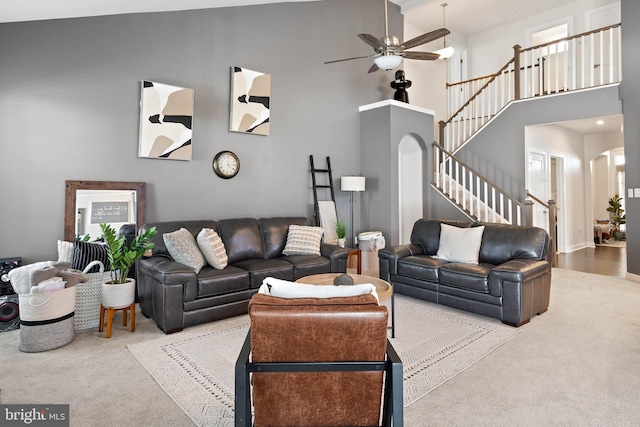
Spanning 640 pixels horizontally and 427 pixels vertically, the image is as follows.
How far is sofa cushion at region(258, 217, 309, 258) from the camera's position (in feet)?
14.7

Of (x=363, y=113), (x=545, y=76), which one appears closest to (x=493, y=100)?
(x=545, y=76)

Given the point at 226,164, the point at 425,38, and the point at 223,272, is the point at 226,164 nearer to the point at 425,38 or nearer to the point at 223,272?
the point at 223,272

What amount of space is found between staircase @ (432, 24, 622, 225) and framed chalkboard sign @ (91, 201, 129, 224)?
5.03 metres

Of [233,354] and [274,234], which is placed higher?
[274,234]

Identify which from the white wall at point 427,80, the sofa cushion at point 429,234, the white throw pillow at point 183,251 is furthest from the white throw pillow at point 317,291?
the white wall at point 427,80

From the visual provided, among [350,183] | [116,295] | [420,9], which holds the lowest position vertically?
[116,295]

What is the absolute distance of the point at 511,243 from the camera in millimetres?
3834

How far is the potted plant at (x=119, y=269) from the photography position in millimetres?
3125

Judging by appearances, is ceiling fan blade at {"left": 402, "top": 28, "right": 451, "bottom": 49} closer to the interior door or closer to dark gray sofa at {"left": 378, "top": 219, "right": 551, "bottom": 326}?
dark gray sofa at {"left": 378, "top": 219, "right": 551, "bottom": 326}

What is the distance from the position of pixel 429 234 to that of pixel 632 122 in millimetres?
3351

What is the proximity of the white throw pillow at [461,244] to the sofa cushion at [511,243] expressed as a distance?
0.32 feet

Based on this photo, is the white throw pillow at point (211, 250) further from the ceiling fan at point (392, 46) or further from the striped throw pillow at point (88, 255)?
the ceiling fan at point (392, 46)

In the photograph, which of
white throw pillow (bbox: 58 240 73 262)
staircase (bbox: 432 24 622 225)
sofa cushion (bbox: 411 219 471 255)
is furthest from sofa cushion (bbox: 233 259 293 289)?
staircase (bbox: 432 24 622 225)

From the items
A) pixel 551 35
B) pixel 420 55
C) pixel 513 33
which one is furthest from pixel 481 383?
pixel 551 35
